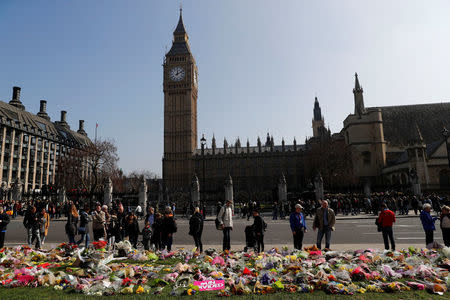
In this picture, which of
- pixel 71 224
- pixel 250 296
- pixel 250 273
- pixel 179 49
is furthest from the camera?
pixel 179 49

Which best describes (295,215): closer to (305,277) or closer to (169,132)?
(305,277)

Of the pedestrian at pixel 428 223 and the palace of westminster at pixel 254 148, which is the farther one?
the palace of westminster at pixel 254 148

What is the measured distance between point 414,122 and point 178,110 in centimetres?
6112

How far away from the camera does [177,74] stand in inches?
3477

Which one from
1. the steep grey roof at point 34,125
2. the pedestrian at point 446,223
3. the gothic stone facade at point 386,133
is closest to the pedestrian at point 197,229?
the pedestrian at point 446,223

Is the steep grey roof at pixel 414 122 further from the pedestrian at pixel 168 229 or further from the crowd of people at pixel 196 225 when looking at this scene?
the pedestrian at pixel 168 229

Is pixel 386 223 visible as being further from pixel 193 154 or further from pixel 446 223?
pixel 193 154

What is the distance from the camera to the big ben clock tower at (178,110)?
86.8 m

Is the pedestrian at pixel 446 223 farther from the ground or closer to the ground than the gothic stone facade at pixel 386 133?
closer to the ground

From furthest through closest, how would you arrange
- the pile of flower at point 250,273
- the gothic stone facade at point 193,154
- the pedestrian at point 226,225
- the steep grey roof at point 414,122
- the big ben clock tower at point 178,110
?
the big ben clock tower at point 178,110, the gothic stone facade at point 193,154, the steep grey roof at point 414,122, the pedestrian at point 226,225, the pile of flower at point 250,273

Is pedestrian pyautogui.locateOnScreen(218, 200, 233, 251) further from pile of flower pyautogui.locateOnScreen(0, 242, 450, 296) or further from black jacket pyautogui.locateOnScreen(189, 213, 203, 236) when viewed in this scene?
pile of flower pyautogui.locateOnScreen(0, 242, 450, 296)

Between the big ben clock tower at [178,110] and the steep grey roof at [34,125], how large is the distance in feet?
89.5

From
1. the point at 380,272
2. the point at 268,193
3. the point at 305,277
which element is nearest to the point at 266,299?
the point at 305,277

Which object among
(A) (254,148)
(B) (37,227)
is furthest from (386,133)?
(B) (37,227)
